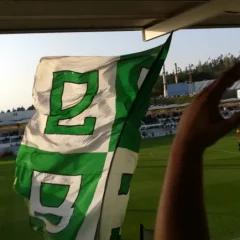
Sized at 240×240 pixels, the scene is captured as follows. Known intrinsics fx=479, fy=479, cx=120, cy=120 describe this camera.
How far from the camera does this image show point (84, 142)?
207cm

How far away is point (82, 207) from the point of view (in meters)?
1.95

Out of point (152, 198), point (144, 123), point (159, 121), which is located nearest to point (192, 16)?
point (152, 198)

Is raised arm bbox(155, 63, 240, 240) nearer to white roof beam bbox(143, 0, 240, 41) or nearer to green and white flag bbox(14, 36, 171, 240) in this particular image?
green and white flag bbox(14, 36, 171, 240)

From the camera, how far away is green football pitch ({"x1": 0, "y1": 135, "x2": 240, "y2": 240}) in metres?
5.40

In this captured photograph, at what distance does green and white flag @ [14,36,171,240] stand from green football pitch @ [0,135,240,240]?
2.85 feet

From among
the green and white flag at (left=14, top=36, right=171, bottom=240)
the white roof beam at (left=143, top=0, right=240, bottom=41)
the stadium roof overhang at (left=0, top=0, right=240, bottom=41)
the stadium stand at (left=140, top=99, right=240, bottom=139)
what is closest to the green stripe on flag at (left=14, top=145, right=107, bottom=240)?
the green and white flag at (left=14, top=36, right=171, bottom=240)

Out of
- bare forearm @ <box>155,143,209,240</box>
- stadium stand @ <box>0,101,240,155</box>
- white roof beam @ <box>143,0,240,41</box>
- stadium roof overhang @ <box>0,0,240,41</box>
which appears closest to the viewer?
bare forearm @ <box>155,143,209,240</box>

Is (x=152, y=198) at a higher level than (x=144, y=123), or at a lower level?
lower

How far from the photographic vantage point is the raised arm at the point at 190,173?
41 centimetres

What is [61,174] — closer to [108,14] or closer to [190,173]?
[108,14]

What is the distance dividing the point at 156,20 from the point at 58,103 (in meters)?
0.60

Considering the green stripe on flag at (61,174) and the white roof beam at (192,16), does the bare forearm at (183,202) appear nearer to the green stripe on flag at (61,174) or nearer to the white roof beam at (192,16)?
the green stripe on flag at (61,174)

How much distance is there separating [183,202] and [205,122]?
73 millimetres

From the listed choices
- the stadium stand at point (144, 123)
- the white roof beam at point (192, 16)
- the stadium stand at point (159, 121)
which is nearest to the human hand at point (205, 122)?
the white roof beam at point (192, 16)
